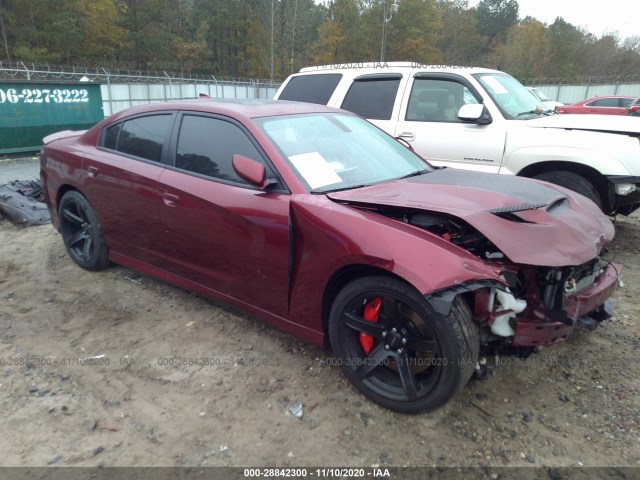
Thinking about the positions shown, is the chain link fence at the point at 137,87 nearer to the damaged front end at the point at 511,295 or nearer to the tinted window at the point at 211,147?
the tinted window at the point at 211,147

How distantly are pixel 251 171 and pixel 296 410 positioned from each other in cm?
145

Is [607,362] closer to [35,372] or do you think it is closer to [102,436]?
[102,436]

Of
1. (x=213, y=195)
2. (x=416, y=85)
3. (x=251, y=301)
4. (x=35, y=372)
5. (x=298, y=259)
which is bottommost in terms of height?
(x=35, y=372)

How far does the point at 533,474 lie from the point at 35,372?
3.03 metres

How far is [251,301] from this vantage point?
328 centimetres

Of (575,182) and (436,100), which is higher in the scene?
(436,100)

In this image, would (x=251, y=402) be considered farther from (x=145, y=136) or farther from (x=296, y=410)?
(x=145, y=136)

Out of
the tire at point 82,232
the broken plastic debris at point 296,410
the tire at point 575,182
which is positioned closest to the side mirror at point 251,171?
the broken plastic debris at point 296,410

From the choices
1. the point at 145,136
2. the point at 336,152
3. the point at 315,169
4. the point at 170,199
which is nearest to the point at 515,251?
the point at 315,169

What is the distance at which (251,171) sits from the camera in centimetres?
296

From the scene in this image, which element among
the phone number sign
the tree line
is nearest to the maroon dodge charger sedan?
the phone number sign

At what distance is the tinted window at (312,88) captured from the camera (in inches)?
252

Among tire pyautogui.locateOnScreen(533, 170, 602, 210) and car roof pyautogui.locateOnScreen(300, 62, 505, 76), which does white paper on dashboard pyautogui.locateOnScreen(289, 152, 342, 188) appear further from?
car roof pyautogui.locateOnScreen(300, 62, 505, 76)

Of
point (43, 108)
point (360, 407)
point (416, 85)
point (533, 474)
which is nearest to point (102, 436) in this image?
point (360, 407)
